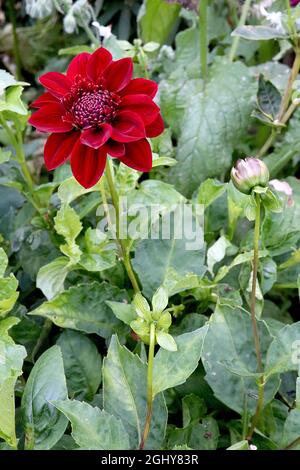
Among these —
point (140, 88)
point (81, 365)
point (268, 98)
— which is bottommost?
point (81, 365)

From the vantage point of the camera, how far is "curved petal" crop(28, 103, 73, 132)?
2.06 feet

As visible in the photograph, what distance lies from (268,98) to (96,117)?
0.35m

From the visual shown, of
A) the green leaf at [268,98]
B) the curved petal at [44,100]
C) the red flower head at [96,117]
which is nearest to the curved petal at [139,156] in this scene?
the red flower head at [96,117]

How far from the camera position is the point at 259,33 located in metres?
0.86

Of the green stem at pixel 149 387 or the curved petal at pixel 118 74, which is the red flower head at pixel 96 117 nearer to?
the curved petal at pixel 118 74

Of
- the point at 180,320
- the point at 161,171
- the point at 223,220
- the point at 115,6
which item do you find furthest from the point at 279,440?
the point at 115,6

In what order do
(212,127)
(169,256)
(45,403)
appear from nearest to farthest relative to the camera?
1. (45,403)
2. (169,256)
3. (212,127)

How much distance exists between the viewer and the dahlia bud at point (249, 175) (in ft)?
1.87

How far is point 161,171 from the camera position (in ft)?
3.22

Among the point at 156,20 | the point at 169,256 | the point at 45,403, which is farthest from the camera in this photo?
the point at 156,20

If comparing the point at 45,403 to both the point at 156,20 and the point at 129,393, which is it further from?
the point at 156,20

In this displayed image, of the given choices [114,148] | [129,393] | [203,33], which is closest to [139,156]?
[114,148]

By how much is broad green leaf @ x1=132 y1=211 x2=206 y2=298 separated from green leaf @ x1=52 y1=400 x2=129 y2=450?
213 millimetres
